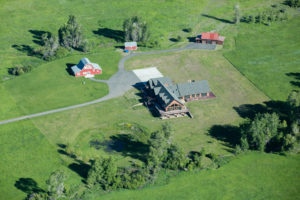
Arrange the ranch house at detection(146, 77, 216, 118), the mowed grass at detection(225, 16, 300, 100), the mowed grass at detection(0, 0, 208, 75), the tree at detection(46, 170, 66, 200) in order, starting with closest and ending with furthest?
the tree at detection(46, 170, 66, 200) < the ranch house at detection(146, 77, 216, 118) < the mowed grass at detection(225, 16, 300, 100) < the mowed grass at detection(0, 0, 208, 75)

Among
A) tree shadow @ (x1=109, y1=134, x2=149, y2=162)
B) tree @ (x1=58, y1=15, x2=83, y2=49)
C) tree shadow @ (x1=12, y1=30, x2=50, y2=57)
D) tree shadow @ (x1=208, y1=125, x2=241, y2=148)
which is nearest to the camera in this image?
tree shadow @ (x1=109, y1=134, x2=149, y2=162)

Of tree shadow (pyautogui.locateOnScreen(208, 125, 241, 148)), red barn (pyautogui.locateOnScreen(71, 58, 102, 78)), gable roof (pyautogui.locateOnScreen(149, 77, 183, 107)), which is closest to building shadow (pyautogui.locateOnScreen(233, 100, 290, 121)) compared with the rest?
tree shadow (pyautogui.locateOnScreen(208, 125, 241, 148))

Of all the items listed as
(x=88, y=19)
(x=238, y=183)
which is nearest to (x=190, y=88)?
(x=238, y=183)

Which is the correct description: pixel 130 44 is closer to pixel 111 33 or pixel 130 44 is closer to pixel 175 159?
pixel 111 33

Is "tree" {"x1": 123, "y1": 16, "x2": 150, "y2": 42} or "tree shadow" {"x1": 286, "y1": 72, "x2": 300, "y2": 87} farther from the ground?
"tree" {"x1": 123, "y1": 16, "x2": 150, "y2": 42}

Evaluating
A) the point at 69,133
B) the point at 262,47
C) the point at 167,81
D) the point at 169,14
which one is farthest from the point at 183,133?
the point at 169,14

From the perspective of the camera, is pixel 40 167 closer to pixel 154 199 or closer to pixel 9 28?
pixel 154 199

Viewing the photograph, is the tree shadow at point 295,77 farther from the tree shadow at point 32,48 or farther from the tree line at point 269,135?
the tree shadow at point 32,48

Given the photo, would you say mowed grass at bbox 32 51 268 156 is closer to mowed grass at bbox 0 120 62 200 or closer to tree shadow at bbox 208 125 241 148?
tree shadow at bbox 208 125 241 148

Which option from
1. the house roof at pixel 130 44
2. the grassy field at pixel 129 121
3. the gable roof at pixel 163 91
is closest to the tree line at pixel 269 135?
the grassy field at pixel 129 121
